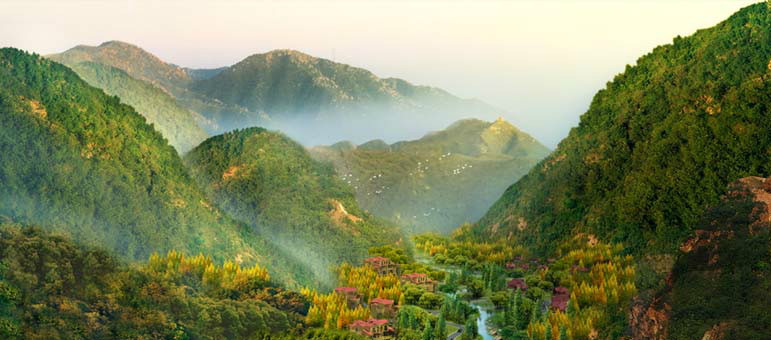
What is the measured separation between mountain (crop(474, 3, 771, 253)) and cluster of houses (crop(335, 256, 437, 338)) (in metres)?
28.4

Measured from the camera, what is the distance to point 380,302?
8962 centimetres

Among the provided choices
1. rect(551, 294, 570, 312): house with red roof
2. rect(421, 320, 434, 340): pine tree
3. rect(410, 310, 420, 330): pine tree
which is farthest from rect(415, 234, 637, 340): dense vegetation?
rect(410, 310, 420, 330): pine tree

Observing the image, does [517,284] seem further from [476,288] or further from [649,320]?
[649,320]

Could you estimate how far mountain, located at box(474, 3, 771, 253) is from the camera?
327 feet

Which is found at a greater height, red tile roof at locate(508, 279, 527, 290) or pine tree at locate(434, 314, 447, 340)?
red tile roof at locate(508, 279, 527, 290)

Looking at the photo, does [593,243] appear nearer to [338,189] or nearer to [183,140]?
[338,189]

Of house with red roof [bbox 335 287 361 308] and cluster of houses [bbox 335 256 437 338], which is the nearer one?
cluster of houses [bbox 335 256 437 338]

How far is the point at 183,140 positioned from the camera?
421ft

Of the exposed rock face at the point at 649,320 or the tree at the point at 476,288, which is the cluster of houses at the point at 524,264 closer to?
the tree at the point at 476,288

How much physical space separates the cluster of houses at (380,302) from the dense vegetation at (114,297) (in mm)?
10189

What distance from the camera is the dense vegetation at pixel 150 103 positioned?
123625mm

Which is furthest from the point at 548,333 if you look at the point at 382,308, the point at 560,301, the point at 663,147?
the point at 663,147

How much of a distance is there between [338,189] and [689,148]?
53.8 meters

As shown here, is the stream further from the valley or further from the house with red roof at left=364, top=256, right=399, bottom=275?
the house with red roof at left=364, top=256, right=399, bottom=275
